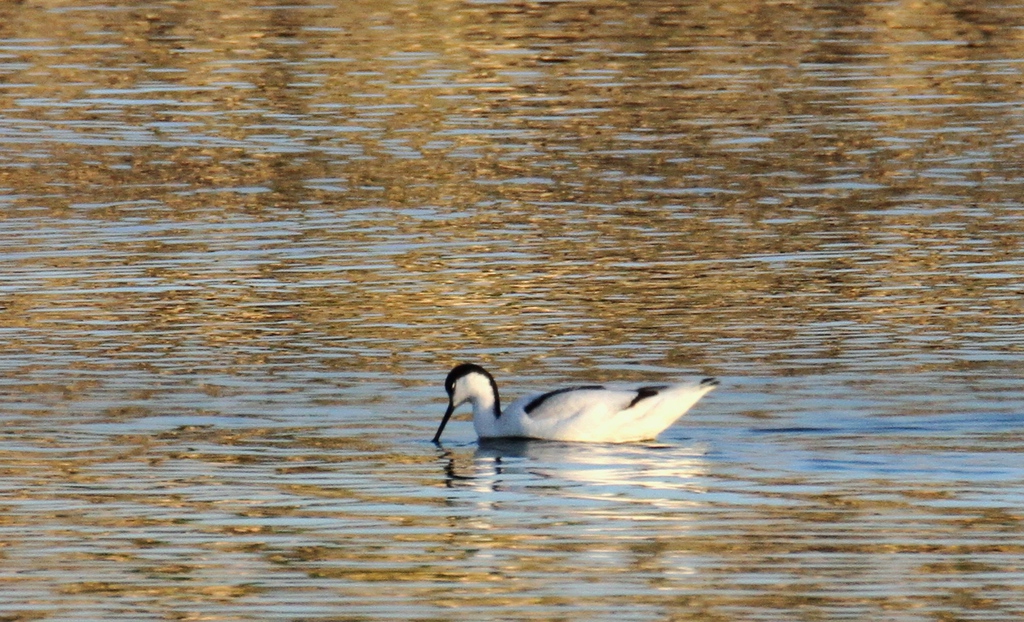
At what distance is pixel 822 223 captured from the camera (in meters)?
23.6

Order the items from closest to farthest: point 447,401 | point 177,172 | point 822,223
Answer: point 447,401 → point 822,223 → point 177,172

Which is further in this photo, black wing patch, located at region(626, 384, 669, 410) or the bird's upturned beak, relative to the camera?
the bird's upturned beak

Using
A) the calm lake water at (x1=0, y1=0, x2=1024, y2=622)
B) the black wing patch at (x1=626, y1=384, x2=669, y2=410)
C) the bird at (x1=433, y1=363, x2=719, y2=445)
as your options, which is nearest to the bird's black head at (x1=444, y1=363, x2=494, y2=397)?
the bird at (x1=433, y1=363, x2=719, y2=445)

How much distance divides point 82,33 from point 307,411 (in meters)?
26.3

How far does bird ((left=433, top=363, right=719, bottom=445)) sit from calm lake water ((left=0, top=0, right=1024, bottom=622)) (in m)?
0.15

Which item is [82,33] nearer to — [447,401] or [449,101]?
[449,101]

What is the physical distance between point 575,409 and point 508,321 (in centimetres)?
377

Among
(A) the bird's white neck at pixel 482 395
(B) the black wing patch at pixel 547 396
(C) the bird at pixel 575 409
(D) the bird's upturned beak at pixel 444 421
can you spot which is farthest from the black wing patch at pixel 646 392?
(D) the bird's upturned beak at pixel 444 421

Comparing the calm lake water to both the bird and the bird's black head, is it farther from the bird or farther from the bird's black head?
the bird's black head

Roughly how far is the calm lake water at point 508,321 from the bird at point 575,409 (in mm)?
146

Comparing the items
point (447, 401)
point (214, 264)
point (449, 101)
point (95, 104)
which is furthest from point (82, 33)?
point (447, 401)

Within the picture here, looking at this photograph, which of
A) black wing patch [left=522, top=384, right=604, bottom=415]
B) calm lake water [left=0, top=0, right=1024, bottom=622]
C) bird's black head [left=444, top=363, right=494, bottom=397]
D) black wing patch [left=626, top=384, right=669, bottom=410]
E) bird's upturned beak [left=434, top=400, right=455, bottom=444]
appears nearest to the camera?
calm lake water [left=0, top=0, right=1024, bottom=622]

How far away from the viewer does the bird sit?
48.9 ft


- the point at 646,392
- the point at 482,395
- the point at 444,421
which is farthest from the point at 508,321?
the point at 646,392
